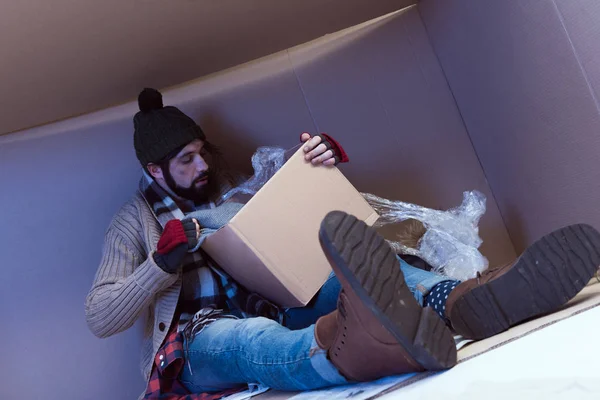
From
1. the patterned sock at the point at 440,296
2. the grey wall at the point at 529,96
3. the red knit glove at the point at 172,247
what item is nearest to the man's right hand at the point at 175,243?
the red knit glove at the point at 172,247

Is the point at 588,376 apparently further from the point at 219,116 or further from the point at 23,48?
the point at 219,116

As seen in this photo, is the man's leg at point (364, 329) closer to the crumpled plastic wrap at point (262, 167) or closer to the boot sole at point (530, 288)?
the boot sole at point (530, 288)

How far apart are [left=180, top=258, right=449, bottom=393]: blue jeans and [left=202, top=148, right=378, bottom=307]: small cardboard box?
10 centimetres

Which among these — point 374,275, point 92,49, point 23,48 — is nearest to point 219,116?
point 92,49

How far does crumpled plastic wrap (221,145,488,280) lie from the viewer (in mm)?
1423

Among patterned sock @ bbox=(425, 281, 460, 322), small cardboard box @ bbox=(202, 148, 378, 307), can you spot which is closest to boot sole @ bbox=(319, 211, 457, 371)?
patterned sock @ bbox=(425, 281, 460, 322)

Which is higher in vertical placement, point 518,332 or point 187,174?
point 187,174

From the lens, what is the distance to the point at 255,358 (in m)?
1.03

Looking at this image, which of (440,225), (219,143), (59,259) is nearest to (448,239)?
(440,225)

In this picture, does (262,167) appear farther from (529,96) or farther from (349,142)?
(529,96)

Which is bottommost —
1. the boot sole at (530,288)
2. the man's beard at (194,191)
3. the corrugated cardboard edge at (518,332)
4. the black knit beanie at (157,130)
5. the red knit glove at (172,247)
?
the corrugated cardboard edge at (518,332)

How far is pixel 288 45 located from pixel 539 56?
2.20 ft

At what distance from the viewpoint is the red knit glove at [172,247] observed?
1217mm

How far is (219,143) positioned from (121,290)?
1.87 feet
